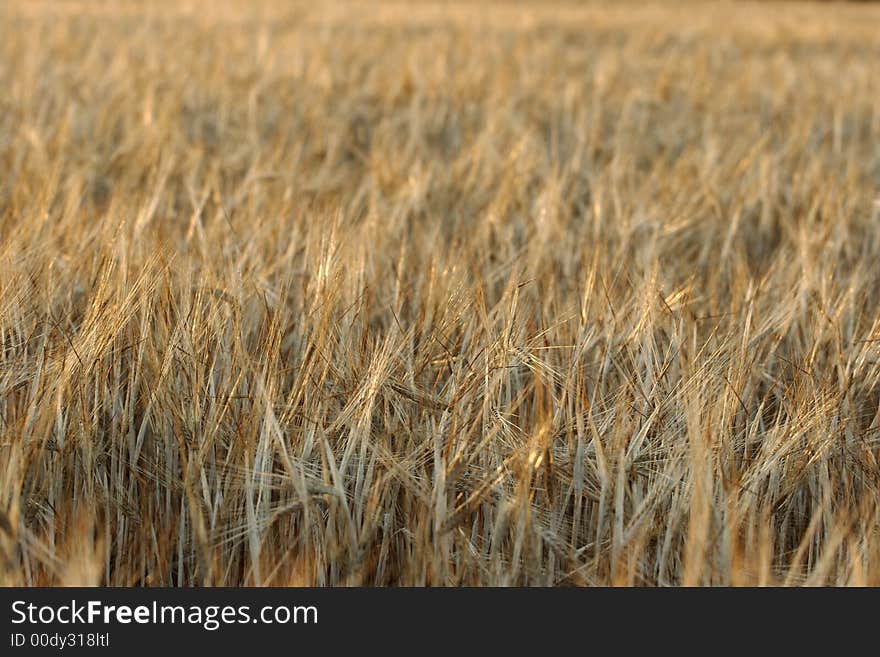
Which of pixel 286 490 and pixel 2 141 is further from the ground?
pixel 2 141

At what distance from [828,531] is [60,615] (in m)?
0.88

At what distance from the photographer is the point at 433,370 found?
4.70ft

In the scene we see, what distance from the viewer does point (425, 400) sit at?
1.28m

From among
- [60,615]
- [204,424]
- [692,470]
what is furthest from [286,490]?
[692,470]

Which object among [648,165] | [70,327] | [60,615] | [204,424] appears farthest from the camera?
[648,165]

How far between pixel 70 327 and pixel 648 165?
209 cm

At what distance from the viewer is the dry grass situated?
112cm

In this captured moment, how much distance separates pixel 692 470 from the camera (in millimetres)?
1120

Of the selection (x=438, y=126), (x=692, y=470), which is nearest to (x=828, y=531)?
(x=692, y=470)

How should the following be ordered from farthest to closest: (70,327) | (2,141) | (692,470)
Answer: (2,141) < (70,327) < (692,470)

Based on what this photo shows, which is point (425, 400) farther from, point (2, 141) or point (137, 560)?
point (2, 141)

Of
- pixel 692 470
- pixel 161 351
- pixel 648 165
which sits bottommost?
pixel 692 470

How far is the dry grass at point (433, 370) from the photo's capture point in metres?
1.12

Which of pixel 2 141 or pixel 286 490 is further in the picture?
pixel 2 141
